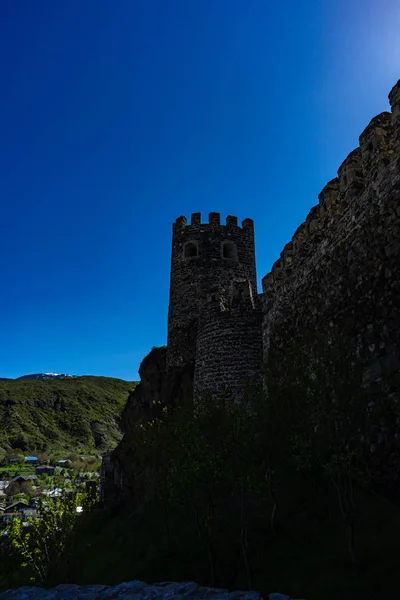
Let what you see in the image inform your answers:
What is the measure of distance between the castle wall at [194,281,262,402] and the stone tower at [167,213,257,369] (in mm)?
4872

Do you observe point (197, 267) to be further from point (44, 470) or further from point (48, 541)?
point (44, 470)

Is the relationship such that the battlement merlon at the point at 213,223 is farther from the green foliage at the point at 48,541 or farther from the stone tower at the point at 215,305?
the green foliage at the point at 48,541

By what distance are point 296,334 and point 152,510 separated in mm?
9547

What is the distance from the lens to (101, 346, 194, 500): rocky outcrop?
2570 centimetres

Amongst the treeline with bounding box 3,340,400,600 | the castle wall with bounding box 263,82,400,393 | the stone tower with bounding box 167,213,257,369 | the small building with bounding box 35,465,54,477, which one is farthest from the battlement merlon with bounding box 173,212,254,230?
the small building with bounding box 35,465,54,477

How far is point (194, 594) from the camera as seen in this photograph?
577cm

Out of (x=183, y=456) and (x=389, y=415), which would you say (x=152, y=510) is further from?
(x=389, y=415)

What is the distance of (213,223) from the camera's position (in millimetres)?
29453

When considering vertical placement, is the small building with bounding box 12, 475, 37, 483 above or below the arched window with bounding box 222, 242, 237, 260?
below

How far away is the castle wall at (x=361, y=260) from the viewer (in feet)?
29.1

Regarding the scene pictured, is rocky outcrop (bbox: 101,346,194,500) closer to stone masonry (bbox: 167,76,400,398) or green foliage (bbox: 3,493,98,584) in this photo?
stone masonry (bbox: 167,76,400,398)

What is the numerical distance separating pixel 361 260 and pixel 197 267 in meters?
17.9

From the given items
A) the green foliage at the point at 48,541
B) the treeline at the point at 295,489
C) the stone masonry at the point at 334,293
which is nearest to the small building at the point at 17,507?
the stone masonry at the point at 334,293

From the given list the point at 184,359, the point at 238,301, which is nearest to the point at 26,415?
the point at 184,359
